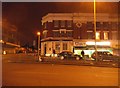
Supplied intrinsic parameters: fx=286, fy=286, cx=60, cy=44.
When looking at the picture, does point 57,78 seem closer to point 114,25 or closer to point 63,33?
point 63,33

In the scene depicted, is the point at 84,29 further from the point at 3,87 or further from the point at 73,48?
the point at 3,87

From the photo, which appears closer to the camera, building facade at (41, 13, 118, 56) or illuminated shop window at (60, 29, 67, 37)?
building facade at (41, 13, 118, 56)

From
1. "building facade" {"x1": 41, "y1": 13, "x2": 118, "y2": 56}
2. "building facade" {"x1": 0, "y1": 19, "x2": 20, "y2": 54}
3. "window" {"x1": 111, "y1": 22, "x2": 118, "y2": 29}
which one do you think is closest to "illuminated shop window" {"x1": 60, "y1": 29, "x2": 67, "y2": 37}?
"building facade" {"x1": 41, "y1": 13, "x2": 118, "y2": 56}

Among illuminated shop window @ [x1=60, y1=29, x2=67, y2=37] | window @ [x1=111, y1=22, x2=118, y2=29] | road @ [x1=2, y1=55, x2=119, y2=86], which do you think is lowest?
road @ [x1=2, y1=55, x2=119, y2=86]

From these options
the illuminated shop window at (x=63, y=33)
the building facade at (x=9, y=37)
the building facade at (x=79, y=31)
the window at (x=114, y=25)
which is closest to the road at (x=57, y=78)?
the building facade at (x=79, y=31)

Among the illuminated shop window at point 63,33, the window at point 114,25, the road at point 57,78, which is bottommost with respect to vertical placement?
the road at point 57,78

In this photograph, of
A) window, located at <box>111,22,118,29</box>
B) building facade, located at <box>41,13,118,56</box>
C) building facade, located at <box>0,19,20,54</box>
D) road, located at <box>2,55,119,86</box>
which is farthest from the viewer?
building facade, located at <box>0,19,20,54</box>

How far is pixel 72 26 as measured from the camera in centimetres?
6888

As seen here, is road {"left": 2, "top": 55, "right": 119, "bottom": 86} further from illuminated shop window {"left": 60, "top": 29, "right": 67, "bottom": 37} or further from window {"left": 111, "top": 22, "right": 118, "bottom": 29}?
window {"left": 111, "top": 22, "right": 118, "bottom": 29}

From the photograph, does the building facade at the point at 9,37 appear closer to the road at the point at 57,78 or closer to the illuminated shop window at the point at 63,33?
the illuminated shop window at the point at 63,33

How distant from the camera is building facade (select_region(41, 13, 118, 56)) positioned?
6794 centimetres

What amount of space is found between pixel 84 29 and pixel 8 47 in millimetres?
53525

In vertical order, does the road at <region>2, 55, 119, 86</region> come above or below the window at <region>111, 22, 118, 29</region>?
below

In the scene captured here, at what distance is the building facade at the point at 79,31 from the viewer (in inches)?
2675
